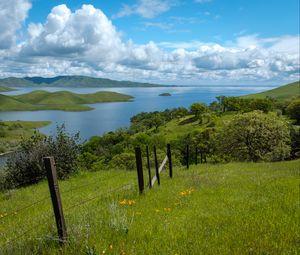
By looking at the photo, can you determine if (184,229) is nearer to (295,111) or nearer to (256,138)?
(256,138)

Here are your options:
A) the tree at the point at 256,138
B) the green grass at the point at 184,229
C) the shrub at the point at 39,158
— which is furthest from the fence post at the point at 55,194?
the tree at the point at 256,138

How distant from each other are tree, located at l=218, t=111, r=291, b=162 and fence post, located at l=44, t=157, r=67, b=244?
38.0 metres

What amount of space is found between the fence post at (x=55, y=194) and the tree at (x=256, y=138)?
37951 mm

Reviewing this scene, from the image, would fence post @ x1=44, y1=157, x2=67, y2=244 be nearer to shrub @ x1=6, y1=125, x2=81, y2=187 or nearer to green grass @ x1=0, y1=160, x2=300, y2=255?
green grass @ x1=0, y1=160, x2=300, y2=255

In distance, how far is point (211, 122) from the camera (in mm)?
148125

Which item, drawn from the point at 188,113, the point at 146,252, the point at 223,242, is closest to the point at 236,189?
the point at 223,242

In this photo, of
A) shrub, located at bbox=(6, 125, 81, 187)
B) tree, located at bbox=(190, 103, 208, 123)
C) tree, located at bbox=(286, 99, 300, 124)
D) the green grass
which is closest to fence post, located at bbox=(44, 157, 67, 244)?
the green grass

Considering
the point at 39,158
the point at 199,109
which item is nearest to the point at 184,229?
the point at 39,158

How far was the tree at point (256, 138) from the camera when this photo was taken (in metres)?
41.0

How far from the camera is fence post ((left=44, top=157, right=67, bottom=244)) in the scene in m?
5.49

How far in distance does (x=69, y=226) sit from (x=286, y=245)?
4.38 metres

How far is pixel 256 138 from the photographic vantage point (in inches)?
1635

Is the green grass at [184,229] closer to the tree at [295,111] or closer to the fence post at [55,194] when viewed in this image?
the fence post at [55,194]

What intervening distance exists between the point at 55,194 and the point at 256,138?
39779 millimetres
